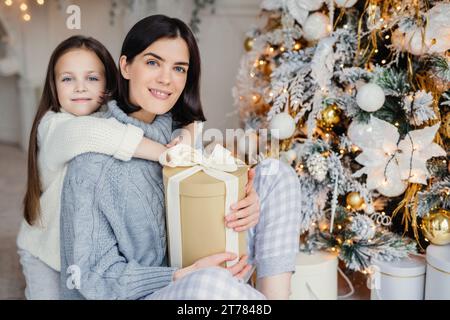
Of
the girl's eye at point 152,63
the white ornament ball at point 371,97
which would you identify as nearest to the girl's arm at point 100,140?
the girl's eye at point 152,63

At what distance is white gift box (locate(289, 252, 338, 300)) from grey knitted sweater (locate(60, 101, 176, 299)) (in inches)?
16.5

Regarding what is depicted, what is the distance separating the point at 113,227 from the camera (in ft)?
2.97

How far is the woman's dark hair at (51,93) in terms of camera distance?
0.92 metres

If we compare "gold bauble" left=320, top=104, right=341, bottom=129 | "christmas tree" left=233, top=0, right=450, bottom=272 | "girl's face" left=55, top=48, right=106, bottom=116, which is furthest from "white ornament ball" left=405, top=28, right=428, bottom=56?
"girl's face" left=55, top=48, right=106, bottom=116

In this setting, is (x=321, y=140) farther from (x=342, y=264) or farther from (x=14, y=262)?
(x=14, y=262)

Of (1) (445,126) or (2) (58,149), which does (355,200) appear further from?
(2) (58,149)

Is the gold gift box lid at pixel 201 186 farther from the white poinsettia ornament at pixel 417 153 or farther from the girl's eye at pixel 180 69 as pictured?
the white poinsettia ornament at pixel 417 153

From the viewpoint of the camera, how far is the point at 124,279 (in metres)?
0.87

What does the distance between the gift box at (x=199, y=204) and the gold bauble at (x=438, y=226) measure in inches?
21.6

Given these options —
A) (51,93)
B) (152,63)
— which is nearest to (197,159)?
(152,63)

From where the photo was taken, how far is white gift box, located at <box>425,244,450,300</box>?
115 centimetres

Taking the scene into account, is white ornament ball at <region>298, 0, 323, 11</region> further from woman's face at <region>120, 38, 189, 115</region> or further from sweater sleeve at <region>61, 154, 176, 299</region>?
sweater sleeve at <region>61, 154, 176, 299</region>

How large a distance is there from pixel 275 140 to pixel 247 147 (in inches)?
3.7
